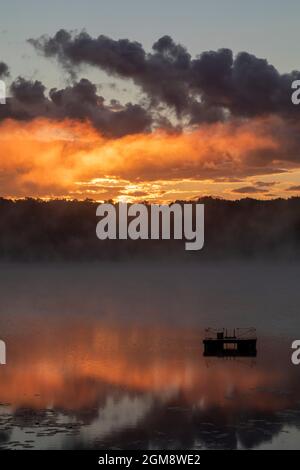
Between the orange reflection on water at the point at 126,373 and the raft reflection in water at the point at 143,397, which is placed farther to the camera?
the orange reflection on water at the point at 126,373

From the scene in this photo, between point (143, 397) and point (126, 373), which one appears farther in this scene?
point (126, 373)

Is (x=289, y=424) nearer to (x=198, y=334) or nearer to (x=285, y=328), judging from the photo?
(x=198, y=334)

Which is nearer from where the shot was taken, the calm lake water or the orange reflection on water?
the calm lake water

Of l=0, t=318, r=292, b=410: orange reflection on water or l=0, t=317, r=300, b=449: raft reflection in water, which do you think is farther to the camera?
l=0, t=318, r=292, b=410: orange reflection on water

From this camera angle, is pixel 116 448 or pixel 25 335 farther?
pixel 25 335

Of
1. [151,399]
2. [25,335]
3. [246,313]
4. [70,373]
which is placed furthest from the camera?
[246,313]

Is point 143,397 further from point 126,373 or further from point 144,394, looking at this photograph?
point 126,373

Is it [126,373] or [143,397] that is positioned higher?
[126,373]

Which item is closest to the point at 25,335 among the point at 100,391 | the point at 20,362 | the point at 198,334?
the point at 198,334

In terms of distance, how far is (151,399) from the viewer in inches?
2788

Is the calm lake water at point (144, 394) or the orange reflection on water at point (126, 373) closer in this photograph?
the calm lake water at point (144, 394)

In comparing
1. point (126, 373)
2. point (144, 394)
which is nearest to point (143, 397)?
point (144, 394)

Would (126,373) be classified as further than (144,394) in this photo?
Yes
